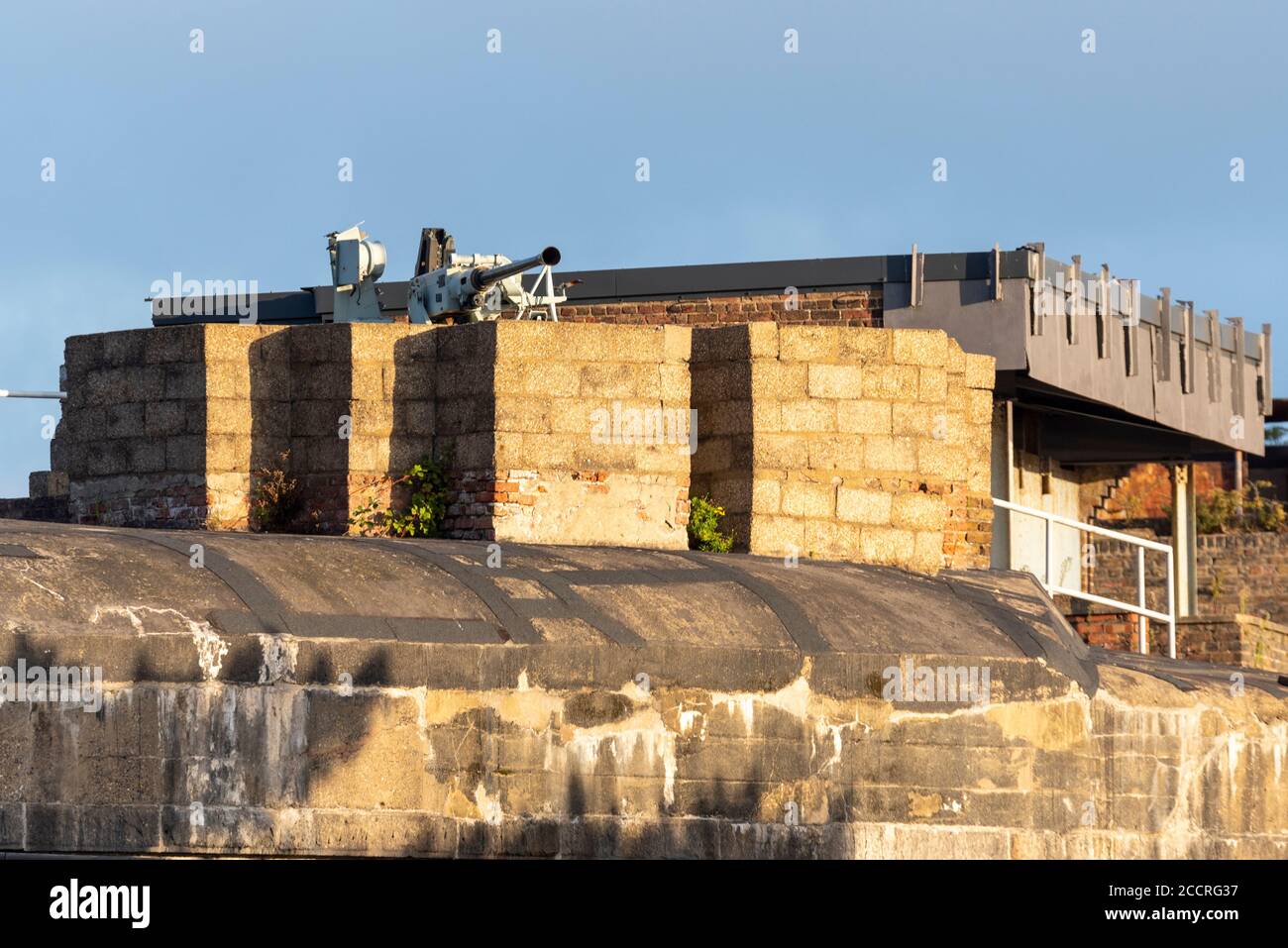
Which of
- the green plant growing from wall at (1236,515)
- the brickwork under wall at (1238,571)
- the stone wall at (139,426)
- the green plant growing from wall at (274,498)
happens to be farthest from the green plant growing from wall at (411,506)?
the green plant growing from wall at (1236,515)

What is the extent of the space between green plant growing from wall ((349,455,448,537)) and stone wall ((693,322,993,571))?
166cm

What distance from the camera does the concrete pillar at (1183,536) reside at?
80.2 ft

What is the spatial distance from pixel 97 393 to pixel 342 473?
1.88m

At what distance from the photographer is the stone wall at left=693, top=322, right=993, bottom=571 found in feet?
41.4

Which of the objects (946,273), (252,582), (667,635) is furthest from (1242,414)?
(252,582)

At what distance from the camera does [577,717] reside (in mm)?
9172

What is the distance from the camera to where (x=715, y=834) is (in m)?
9.41

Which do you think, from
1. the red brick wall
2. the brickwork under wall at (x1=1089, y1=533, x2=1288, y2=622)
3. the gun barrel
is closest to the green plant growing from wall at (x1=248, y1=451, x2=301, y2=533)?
the gun barrel

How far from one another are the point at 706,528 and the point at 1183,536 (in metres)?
13.6

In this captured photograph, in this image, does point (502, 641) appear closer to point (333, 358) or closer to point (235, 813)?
point (235, 813)

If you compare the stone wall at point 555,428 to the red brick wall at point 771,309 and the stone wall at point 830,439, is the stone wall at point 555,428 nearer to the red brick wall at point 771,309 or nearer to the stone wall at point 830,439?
the stone wall at point 830,439

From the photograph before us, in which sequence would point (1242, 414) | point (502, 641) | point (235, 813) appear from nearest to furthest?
point (235, 813) < point (502, 641) < point (1242, 414)

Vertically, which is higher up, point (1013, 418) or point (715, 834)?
point (1013, 418)

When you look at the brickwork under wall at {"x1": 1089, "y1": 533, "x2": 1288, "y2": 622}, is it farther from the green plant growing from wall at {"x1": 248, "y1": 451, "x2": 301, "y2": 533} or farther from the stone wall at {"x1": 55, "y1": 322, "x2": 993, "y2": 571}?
the green plant growing from wall at {"x1": 248, "y1": 451, "x2": 301, "y2": 533}
